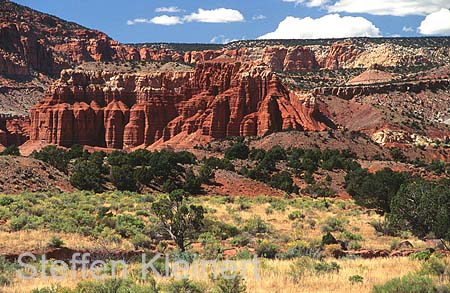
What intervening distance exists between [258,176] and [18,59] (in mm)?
117978

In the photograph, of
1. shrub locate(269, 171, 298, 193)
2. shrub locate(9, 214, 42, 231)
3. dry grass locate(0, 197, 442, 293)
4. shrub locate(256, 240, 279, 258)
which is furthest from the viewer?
shrub locate(269, 171, 298, 193)

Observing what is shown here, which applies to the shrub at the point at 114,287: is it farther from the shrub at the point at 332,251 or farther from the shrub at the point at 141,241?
the shrub at the point at 141,241

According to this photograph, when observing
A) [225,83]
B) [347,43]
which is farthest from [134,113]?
[347,43]

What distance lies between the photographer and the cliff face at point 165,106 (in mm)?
86438

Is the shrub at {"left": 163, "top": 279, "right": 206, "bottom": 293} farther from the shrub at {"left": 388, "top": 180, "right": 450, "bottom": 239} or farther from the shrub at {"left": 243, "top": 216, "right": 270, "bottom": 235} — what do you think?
the shrub at {"left": 243, "top": 216, "right": 270, "bottom": 235}

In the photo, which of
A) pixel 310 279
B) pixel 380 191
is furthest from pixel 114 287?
pixel 380 191

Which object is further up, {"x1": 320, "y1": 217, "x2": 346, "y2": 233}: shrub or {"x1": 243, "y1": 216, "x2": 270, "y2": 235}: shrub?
{"x1": 243, "y1": 216, "x2": 270, "y2": 235}: shrub

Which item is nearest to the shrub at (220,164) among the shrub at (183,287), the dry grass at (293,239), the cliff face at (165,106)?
the dry grass at (293,239)

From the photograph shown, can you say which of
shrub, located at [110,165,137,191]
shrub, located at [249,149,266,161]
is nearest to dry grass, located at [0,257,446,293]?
shrub, located at [110,165,137,191]

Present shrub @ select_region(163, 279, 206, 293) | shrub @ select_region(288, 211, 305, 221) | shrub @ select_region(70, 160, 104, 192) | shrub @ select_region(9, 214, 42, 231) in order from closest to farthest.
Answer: shrub @ select_region(163, 279, 206, 293)
shrub @ select_region(9, 214, 42, 231)
shrub @ select_region(288, 211, 305, 221)
shrub @ select_region(70, 160, 104, 192)

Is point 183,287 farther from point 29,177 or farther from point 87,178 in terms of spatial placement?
point 87,178

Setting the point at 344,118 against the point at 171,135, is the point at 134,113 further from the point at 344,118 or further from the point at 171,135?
the point at 344,118

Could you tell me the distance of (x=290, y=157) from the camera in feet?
198

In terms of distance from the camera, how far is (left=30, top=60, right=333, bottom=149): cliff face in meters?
86.4
